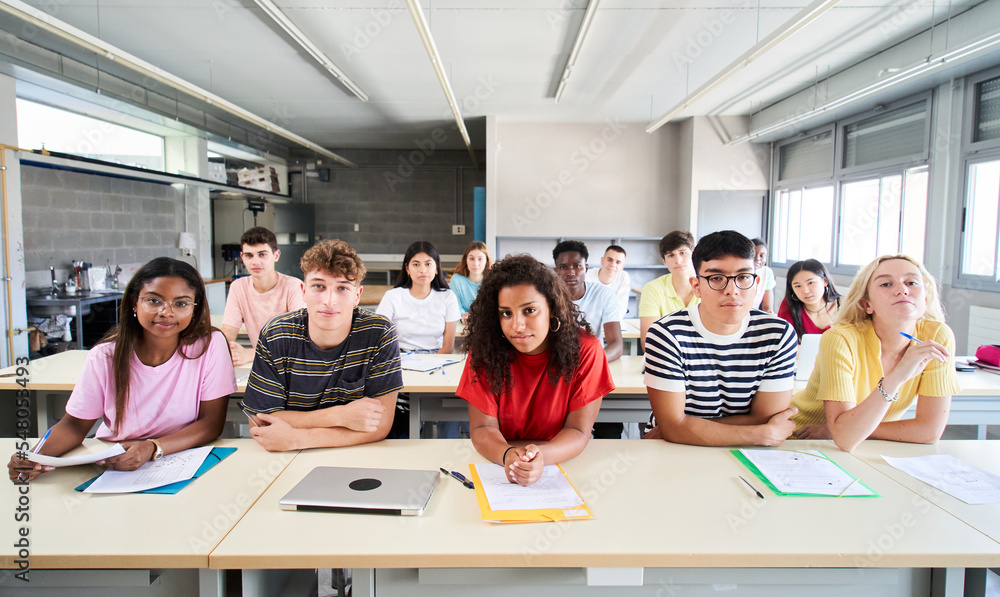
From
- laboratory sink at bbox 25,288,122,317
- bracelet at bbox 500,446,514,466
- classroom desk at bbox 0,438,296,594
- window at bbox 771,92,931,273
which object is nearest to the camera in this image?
classroom desk at bbox 0,438,296,594

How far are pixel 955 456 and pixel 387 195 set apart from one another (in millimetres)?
9335

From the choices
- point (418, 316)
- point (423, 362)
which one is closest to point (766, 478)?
point (423, 362)

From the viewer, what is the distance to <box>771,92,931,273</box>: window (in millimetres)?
5004

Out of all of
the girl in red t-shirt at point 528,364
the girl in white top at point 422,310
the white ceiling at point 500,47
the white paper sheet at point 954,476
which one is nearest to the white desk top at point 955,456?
the white paper sheet at point 954,476

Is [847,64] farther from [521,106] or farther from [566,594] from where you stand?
[566,594]

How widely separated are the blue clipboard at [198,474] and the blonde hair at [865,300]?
2038 millimetres

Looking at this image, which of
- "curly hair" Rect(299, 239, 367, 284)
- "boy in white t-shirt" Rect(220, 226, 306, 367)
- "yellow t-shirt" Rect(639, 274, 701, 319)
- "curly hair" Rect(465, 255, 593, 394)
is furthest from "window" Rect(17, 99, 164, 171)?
"yellow t-shirt" Rect(639, 274, 701, 319)

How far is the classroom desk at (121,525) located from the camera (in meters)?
1.10

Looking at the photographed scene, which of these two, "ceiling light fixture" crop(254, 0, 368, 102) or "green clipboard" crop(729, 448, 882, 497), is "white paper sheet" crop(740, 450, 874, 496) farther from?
"ceiling light fixture" crop(254, 0, 368, 102)

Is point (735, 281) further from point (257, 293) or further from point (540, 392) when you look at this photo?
point (257, 293)

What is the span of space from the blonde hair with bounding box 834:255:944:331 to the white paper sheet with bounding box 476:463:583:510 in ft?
3.83

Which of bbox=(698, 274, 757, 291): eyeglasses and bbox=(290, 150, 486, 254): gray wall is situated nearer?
bbox=(698, 274, 757, 291): eyeglasses

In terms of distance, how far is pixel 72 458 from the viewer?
4.38ft

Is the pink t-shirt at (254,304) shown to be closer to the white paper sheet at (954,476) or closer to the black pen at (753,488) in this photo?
the black pen at (753,488)
